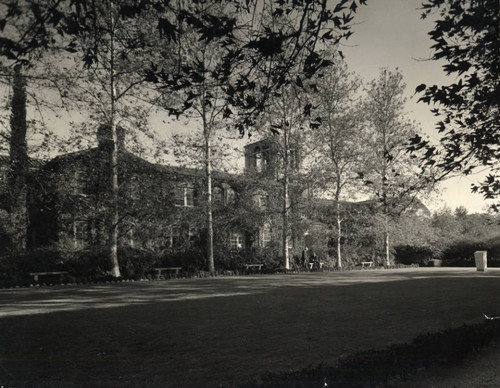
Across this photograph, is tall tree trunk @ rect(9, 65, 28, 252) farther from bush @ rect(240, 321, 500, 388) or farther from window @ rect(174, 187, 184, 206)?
window @ rect(174, 187, 184, 206)

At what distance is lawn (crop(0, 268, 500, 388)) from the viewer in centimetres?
536

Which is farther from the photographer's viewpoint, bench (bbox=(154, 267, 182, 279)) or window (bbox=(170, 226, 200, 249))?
window (bbox=(170, 226, 200, 249))

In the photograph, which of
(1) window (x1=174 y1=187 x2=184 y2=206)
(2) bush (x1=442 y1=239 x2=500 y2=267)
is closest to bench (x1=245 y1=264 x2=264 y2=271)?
(1) window (x1=174 y1=187 x2=184 y2=206)

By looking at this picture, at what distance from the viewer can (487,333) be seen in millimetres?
6422

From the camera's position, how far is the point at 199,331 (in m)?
7.73

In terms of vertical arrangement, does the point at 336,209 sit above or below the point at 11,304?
above

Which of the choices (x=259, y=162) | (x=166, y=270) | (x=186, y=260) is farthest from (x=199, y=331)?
(x=259, y=162)

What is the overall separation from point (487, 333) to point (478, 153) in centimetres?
296

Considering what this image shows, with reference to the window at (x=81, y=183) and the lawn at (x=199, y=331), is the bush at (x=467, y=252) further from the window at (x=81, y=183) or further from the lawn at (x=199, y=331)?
the window at (x=81, y=183)

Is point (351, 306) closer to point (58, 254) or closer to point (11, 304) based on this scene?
point (11, 304)

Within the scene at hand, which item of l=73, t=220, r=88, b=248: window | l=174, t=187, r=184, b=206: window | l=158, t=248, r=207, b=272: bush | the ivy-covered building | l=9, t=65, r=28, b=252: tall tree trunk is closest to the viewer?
l=9, t=65, r=28, b=252: tall tree trunk

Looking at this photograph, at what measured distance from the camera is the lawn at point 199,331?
5359mm

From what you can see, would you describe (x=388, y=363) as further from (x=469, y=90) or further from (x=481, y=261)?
(x=481, y=261)

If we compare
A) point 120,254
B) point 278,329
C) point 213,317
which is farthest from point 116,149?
point 278,329
